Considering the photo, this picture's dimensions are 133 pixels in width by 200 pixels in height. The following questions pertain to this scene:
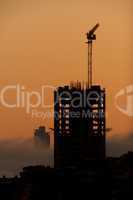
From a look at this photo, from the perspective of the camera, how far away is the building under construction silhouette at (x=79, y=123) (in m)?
89.9

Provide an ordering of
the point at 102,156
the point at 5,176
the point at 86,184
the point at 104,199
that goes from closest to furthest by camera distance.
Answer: the point at 104,199 < the point at 86,184 < the point at 5,176 < the point at 102,156

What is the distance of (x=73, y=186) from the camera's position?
184 feet

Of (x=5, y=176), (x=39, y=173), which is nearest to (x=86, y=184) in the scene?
(x=39, y=173)

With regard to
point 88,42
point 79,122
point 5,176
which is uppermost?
point 88,42

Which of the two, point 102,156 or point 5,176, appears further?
point 102,156

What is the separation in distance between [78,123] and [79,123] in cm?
42

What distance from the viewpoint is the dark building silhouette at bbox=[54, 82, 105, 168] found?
89938mm

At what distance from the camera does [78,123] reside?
92.8 metres

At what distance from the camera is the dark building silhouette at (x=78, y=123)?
89938 millimetres

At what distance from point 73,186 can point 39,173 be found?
8.63m

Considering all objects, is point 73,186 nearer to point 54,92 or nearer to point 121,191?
point 121,191

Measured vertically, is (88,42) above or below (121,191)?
above

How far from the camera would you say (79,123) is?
3666 inches

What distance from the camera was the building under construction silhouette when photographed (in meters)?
89.9
